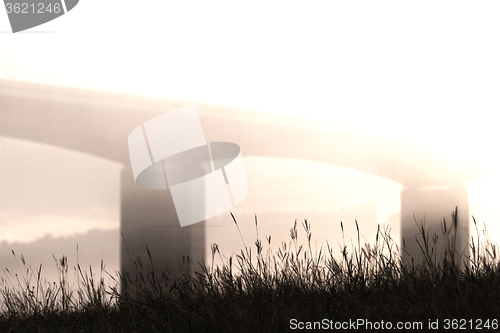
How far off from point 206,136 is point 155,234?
0.87 m

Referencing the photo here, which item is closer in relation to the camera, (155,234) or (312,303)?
(312,303)

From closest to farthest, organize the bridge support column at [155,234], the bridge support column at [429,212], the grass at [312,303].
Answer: the grass at [312,303] → the bridge support column at [155,234] → the bridge support column at [429,212]

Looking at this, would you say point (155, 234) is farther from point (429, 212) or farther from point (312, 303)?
point (429, 212)

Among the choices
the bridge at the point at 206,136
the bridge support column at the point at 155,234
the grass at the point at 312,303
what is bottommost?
the grass at the point at 312,303

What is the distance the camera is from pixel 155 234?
108 inches

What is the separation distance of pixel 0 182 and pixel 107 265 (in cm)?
105

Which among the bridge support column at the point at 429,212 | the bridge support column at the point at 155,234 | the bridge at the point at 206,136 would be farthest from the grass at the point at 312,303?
the bridge support column at the point at 429,212

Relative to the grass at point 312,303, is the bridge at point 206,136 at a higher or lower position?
higher

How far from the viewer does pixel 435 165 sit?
2980 mm

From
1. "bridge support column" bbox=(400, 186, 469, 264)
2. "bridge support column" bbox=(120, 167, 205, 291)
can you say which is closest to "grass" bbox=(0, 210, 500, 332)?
"bridge support column" bbox=(120, 167, 205, 291)

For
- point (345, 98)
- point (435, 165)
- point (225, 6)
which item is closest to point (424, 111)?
point (435, 165)

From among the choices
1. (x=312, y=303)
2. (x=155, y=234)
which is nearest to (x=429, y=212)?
(x=312, y=303)

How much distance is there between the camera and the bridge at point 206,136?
109 inches

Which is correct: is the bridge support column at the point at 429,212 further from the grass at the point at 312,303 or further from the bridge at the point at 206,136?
the grass at the point at 312,303
